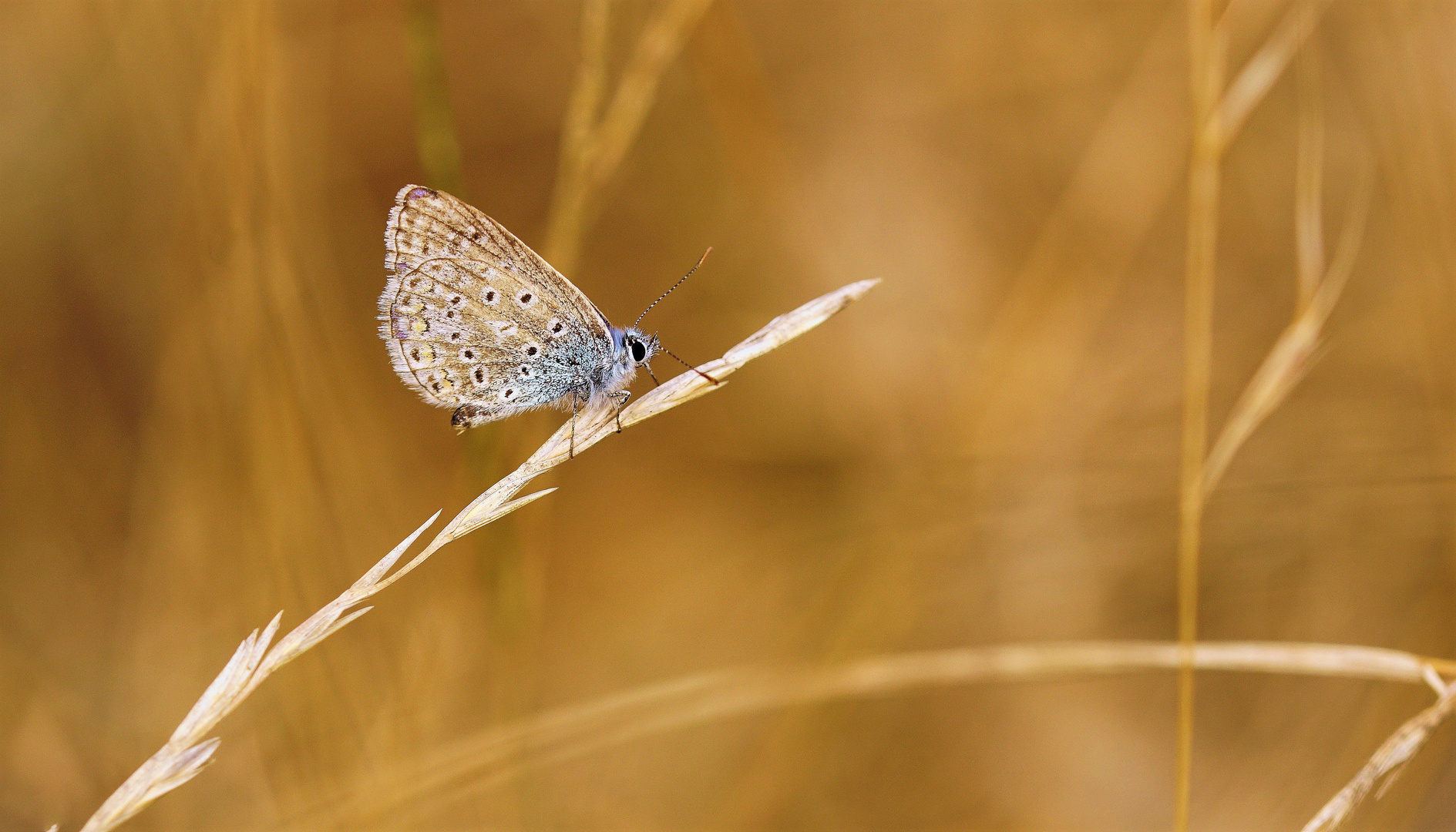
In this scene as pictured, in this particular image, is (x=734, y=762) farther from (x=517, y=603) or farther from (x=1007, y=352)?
(x=1007, y=352)

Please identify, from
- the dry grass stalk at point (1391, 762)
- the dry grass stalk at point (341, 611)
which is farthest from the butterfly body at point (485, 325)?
the dry grass stalk at point (1391, 762)

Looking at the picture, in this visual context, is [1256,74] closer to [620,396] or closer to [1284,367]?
[1284,367]

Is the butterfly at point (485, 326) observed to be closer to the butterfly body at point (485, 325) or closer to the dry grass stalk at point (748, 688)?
the butterfly body at point (485, 325)

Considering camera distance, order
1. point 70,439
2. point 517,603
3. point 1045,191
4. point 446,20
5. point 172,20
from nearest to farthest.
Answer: point 517,603 → point 172,20 → point 70,439 → point 446,20 → point 1045,191

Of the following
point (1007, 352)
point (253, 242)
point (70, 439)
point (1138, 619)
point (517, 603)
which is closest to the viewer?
point (253, 242)

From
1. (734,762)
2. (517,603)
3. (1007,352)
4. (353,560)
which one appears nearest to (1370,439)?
(1007,352)

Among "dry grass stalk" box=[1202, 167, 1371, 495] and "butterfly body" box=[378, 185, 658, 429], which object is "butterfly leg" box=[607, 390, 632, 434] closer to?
"butterfly body" box=[378, 185, 658, 429]

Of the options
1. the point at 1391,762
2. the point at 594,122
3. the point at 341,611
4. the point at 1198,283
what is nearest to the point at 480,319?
the point at 594,122
